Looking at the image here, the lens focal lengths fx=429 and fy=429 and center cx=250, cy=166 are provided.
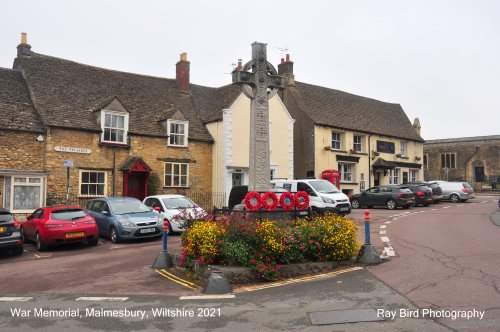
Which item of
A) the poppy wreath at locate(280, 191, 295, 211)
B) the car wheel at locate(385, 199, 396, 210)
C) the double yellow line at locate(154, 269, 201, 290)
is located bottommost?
the double yellow line at locate(154, 269, 201, 290)

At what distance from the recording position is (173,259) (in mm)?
10359

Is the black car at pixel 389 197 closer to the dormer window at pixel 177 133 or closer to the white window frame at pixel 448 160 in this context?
the dormer window at pixel 177 133

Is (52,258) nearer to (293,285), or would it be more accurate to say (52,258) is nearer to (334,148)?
(293,285)

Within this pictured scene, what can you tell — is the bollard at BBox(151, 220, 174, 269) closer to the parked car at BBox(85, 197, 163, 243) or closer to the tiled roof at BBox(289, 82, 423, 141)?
the parked car at BBox(85, 197, 163, 243)

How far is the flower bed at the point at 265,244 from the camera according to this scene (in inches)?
337

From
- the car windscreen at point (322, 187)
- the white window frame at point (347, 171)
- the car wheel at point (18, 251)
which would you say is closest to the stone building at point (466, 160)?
the white window frame at point (347, 171)

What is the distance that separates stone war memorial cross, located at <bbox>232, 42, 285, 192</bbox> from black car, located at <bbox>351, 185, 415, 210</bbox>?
15.2m

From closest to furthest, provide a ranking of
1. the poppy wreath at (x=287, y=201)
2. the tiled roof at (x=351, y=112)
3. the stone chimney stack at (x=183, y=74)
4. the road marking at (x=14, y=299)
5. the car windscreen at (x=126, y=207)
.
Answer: the road marking at (x=14, y=299)
the poppy wreath at (x=287, y=201)
the car windscreen at (x=126, y=207)
the stone chimney stack at (x=183, y=74)
the tiled roof at (x=351, y=112)

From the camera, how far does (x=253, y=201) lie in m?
11.5

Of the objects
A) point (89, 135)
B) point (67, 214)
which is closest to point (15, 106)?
point (89, 135)

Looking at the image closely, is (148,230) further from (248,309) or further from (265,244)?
(248,309)

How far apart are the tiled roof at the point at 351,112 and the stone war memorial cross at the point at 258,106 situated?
716 inches

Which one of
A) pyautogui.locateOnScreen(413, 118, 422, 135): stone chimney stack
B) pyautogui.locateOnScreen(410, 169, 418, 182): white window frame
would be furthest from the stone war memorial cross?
pyautogui.locateOnScreen(413, 118, 422, 135): stone chimney stack

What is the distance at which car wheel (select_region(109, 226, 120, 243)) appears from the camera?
1494cm
